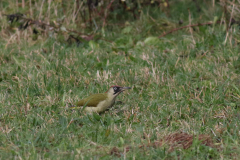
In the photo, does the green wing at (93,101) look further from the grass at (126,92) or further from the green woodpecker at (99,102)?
the grass at (126,92)

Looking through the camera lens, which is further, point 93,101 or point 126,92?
point 126,92

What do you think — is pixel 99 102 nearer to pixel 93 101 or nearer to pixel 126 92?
pixel 93 101

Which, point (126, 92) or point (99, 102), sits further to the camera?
point (126, 92)

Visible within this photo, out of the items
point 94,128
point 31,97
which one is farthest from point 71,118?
point 31,97

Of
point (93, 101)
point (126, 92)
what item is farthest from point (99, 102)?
point (126, 92)

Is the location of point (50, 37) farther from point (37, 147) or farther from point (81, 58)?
point (37, 147)

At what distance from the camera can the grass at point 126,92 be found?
3.71 meters

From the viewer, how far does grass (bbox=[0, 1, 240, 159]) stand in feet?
12.2

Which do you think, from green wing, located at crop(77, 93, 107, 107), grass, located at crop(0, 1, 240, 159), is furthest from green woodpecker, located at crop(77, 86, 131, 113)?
grass, located at crop(0, 1, 240, 159)

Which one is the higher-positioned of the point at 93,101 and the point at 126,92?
the point at 93,101

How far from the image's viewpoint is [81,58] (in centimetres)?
679

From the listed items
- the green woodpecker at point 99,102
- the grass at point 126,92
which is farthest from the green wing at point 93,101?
the grass at point 126,92

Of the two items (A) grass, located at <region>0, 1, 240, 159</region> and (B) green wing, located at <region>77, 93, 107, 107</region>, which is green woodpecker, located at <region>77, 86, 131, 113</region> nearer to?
(B) green wing, located at <region>77, 93, 107, 107</region>

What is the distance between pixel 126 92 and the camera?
5.49 meters
